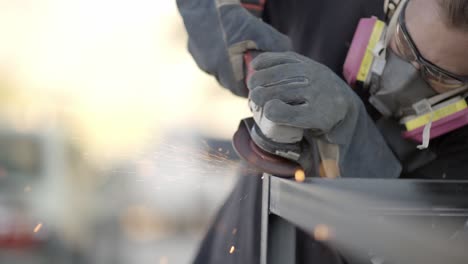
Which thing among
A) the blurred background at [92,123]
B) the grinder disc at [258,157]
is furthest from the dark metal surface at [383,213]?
the blurred background at [92,123]

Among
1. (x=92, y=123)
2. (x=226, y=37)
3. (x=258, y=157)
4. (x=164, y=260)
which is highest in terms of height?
(x=226, y=37)

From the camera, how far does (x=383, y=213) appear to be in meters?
1.15

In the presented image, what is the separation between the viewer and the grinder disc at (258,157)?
4.35 ft

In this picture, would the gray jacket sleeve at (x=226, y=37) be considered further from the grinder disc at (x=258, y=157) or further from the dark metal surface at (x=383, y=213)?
the dark metal surface at (x=383, y=213)

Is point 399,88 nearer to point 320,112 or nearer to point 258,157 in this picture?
point 320,112

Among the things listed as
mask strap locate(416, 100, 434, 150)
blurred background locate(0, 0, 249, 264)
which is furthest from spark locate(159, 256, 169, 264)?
mask strap locate(416, 100, 434, 150)

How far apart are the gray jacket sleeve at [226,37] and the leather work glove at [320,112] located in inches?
6.8

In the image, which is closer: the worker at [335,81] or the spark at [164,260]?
the worker at [335,81]

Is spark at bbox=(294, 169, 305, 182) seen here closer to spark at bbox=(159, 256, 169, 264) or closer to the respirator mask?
the respirator mask

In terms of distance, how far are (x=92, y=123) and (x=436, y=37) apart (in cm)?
564

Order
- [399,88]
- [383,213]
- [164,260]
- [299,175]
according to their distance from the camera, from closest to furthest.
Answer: [383,213] → [299,175] → [399,88] → [164,260]

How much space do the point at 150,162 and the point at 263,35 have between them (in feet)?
1.88

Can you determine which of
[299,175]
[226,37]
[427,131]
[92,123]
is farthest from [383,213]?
[92,123]

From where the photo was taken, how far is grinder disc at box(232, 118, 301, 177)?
1.33 metres
